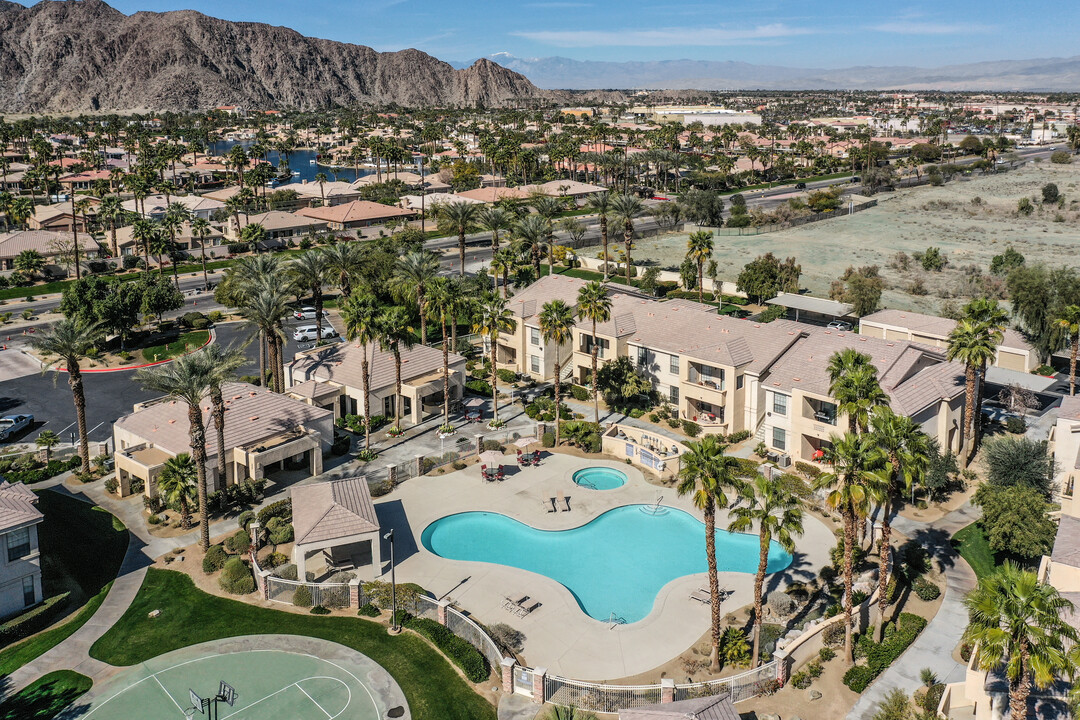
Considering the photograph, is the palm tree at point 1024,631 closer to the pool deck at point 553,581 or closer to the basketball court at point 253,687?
the pool deck at point 553,581

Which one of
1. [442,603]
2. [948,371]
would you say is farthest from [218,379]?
[948,371]

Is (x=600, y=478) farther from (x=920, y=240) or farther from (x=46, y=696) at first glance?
(x=920, y=240)

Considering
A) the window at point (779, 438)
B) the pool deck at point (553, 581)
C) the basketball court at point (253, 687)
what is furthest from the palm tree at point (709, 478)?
the window at point (779, 438)

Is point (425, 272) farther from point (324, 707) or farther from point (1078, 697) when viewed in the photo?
point (1078, 697)

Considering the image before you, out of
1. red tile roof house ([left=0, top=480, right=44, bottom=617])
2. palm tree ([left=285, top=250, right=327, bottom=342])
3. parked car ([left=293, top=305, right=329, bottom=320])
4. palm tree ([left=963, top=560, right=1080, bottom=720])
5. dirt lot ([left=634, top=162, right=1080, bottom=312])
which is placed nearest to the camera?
palm tree ([left=963, top=560, right=1080, bottom=720])

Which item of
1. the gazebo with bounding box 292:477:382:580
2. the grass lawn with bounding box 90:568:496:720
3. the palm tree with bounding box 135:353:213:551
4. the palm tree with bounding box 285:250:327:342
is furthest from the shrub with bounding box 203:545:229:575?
the palm tree with bounding box 285:250:327:342

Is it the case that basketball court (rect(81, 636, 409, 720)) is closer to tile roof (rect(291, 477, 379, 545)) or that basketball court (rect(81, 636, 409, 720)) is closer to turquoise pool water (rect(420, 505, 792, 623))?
tile roof (rect(291, 477, 379, 545))
